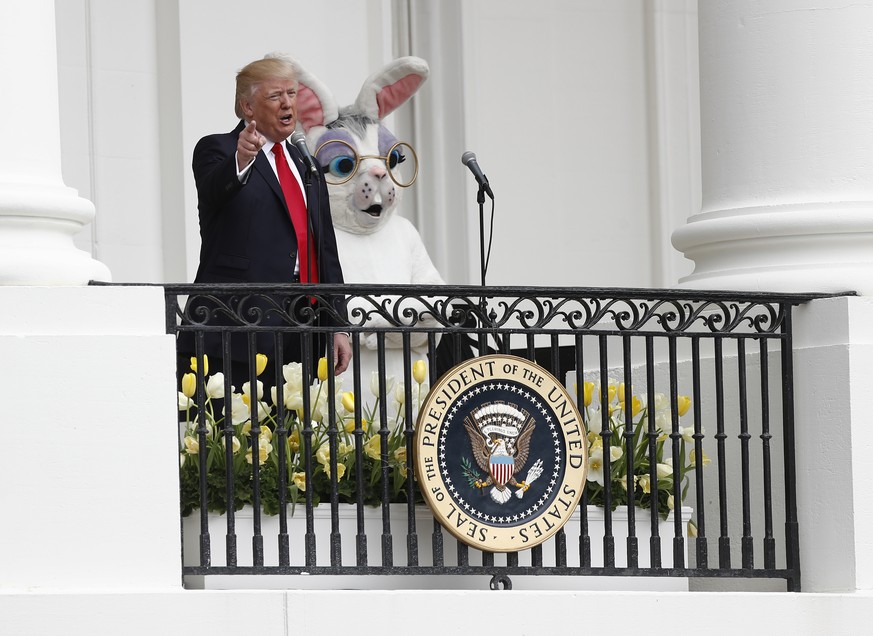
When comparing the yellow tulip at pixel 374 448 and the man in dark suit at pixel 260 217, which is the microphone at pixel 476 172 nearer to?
the man in dark suit at pixel 260 217

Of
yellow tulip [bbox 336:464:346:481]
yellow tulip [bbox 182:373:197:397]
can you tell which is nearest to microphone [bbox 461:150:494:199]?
yellow tulip [bbox 336:464:346:481]

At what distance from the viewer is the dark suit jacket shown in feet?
23.1

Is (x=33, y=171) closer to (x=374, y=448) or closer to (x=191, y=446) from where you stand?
(x=191, y=446)

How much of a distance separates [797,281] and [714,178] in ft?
1.90

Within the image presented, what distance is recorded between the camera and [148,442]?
18.5ft

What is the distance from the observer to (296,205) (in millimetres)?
7254

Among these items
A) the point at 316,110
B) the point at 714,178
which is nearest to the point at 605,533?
the point at 714,178

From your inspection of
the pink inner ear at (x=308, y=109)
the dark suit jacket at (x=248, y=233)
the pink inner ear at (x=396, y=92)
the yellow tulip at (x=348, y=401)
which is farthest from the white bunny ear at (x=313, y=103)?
the yellow tulip at (x=348, y=401)

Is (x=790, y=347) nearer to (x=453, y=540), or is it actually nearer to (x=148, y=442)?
(x=453, y=540)

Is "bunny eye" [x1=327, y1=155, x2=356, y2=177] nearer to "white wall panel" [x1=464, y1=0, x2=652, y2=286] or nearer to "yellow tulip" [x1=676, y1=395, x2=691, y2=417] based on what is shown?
"white wall panel" [x1=464, y1=0, x2=652, y2=286]

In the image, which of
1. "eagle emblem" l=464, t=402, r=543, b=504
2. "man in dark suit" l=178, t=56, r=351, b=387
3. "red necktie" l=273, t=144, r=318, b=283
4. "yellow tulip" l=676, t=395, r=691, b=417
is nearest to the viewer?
"eagle emblem" l=464, t=402, r=543, b=504

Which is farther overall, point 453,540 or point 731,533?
point 731,533

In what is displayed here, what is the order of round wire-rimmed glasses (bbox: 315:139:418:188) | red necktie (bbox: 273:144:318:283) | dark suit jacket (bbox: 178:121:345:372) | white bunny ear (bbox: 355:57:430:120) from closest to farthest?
dark suit jacket (bbox: 178:121:345:372), red necktie (bbox: 273:144:318:283), round wire-rimmed glasses (bbox: 315:139:418:188), white bunny ear (bbox: 355:57:430:120)

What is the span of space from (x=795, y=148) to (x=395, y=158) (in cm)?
270
